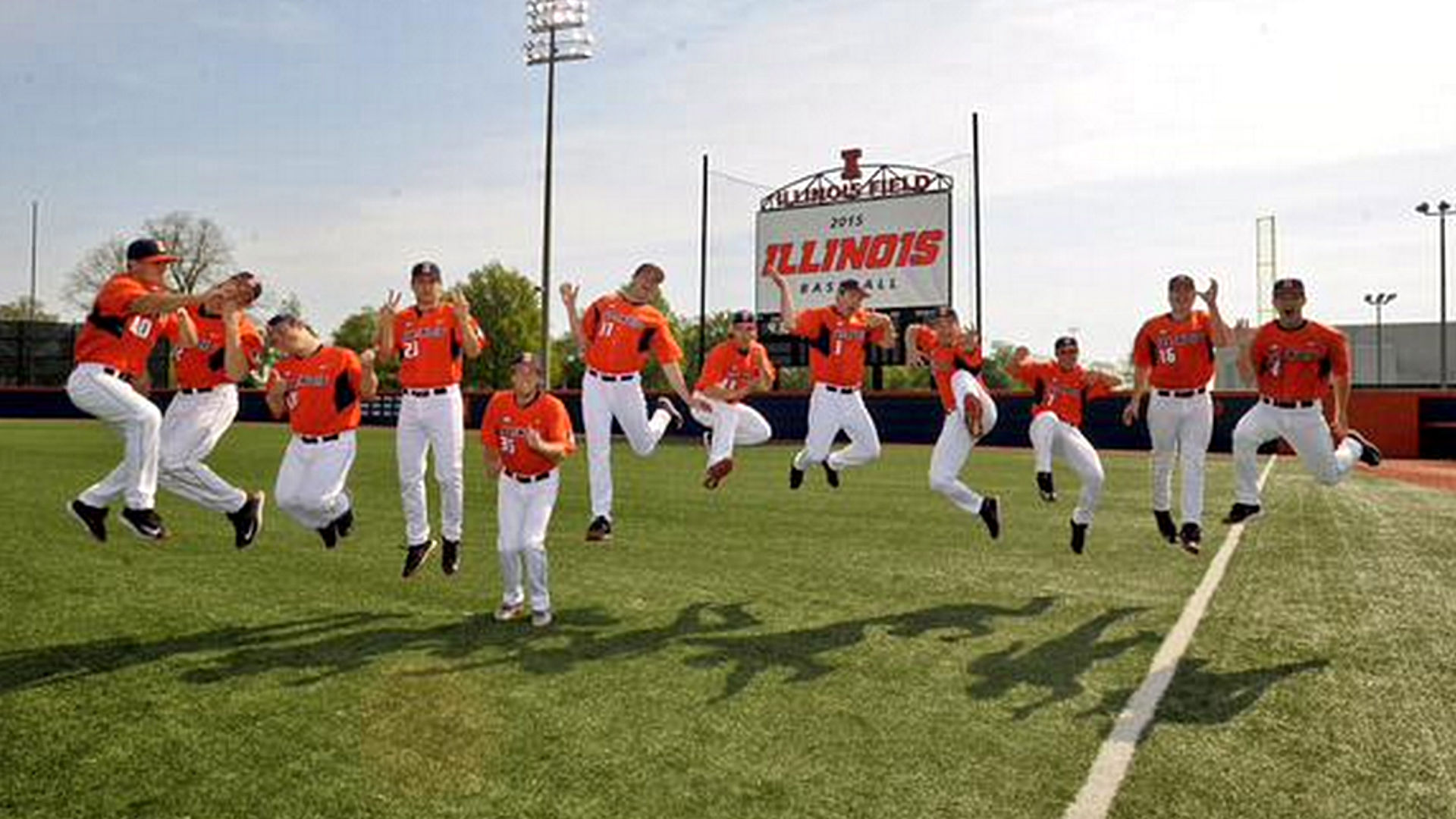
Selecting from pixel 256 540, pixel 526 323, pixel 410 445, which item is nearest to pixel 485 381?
pixel 526 323

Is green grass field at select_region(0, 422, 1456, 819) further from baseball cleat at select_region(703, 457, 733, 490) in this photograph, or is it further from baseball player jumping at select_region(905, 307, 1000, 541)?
baseball cleat at select_region(703, 457, 733, 490)

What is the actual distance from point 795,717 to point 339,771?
2.50m

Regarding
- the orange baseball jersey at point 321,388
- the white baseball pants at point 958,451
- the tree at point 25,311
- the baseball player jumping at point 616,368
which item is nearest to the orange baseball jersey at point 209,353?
the orange baseball jersey at point 321,388

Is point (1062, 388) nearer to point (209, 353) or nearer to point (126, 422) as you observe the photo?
point (209, 353)

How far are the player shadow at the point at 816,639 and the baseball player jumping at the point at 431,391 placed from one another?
2.32 metres

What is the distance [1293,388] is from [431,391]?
738cm

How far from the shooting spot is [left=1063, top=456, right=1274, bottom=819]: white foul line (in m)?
4.75

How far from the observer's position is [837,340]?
33.4 feet

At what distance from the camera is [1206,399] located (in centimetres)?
933

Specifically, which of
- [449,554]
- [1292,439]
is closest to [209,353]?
[449,554]

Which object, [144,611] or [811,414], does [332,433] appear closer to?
[144,611]

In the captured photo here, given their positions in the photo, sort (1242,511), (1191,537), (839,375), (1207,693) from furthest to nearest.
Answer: (839,375) < (1191,537) < (1242,511) < (1207,693)

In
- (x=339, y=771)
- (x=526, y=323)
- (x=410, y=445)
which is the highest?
(x=526, y=323)

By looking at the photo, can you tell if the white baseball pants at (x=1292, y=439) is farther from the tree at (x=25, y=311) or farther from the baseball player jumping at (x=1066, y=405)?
the tree at (x=25, y=311)
